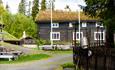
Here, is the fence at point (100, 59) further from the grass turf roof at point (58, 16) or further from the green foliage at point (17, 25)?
the green foliage at point (17, 25)

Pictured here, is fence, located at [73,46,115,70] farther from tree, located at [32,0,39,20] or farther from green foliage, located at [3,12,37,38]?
tree, located at [32,0,39,20]

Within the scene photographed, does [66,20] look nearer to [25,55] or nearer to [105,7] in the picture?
[25,55]

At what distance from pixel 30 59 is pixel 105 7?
86.8 ft

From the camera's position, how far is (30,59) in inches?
1858

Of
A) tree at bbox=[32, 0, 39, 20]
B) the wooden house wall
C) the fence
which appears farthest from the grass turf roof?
the fence

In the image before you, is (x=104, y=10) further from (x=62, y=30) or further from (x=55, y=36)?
(x=62, y=30)

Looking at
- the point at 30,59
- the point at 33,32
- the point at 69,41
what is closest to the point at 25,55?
the point at 30,59

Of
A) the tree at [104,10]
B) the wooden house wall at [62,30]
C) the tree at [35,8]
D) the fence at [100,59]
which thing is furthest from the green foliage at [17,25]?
the tree at [104,10]

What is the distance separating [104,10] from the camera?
2180cm

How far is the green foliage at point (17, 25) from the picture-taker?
116 m

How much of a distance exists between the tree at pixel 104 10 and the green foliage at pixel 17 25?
9033 centimetres

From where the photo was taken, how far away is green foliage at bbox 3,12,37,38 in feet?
380

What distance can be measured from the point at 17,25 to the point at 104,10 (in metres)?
96.9

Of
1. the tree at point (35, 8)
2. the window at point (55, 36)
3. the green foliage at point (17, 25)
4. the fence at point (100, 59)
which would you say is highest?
the tree at point (35, 8)
